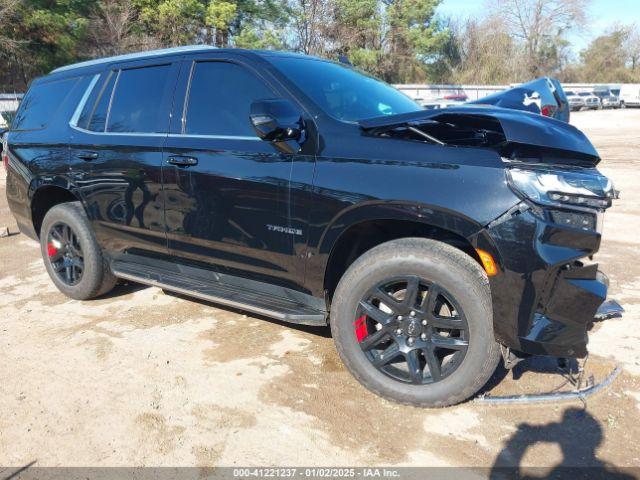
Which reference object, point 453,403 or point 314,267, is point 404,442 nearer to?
point 453,403

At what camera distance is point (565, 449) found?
255 centimetres

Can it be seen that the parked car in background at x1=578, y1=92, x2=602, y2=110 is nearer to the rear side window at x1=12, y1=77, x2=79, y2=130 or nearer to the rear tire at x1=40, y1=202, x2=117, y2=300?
the rear side window at x1=12, y1=77, x2=79, y2=130

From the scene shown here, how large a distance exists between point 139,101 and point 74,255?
59.9 inches

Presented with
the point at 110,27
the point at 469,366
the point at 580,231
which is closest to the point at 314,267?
the point at 469,366

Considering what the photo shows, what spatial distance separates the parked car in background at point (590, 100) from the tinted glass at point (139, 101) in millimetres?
51456

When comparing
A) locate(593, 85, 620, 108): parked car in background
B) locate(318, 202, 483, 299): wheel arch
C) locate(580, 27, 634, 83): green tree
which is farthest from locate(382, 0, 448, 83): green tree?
locate(318, 202, 483, 299): wheel arch

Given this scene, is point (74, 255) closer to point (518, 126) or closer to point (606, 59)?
point (518, 126)

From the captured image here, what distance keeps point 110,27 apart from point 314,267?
96.7 feet

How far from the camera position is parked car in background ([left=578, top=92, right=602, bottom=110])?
48.0 m

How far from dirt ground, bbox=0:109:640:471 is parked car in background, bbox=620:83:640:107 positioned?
180 feet

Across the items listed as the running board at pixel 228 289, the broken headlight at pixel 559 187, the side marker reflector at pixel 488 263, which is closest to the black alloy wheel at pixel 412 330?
the side marker reflector at pixel 488 263

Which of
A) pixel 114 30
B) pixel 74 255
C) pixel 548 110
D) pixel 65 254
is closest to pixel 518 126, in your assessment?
pixel 548 110

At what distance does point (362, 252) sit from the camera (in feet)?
10.5

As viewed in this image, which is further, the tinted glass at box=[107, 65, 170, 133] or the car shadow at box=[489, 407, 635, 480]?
the tinted glass at box=[107, 65, 170, 133]
